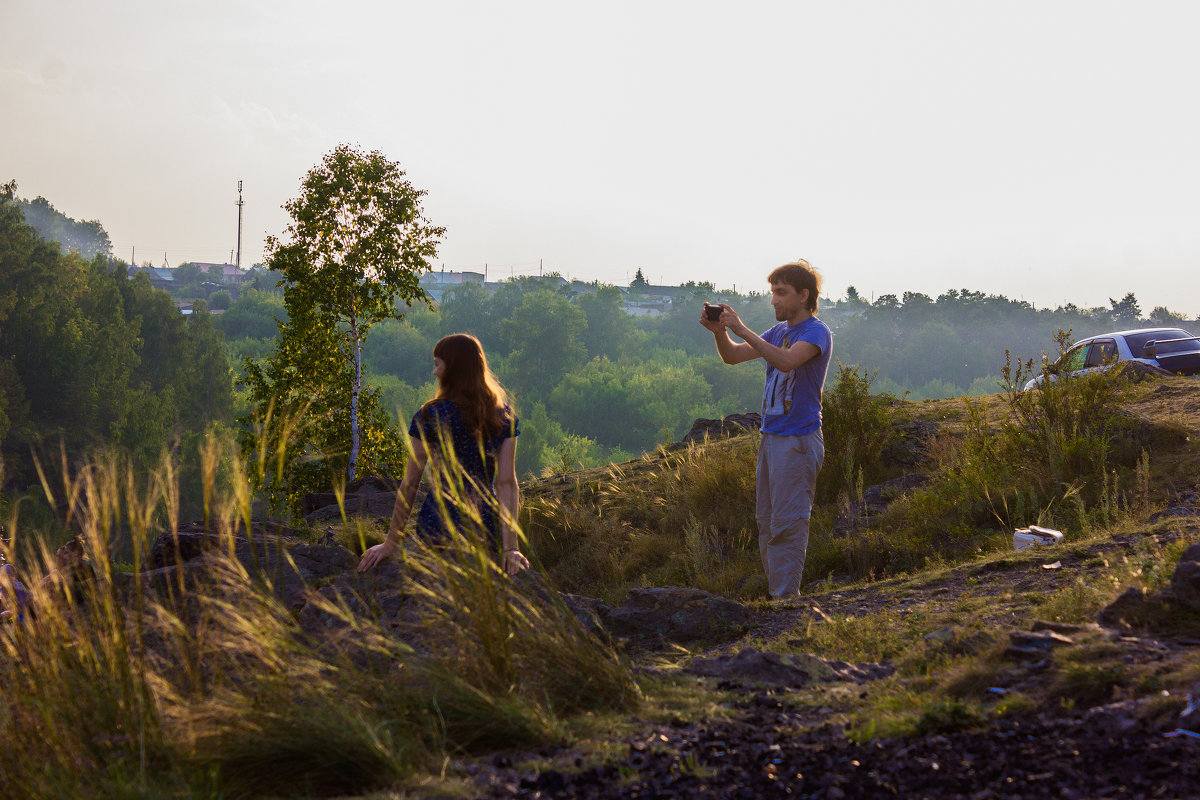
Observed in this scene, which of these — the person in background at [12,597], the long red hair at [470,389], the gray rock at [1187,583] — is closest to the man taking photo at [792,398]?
the long red hair at [470,389]

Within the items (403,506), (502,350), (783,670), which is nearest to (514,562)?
(403,506)

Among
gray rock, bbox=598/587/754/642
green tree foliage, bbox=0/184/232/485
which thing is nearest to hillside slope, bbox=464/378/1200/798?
gray rock, bbox=598/587/754/642

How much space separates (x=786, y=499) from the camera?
523 centimetres

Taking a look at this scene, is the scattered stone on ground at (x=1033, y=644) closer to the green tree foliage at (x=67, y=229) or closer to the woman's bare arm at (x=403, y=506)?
the woman's bare arm at (x=403, y=506)

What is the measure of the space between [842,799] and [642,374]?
7722cm

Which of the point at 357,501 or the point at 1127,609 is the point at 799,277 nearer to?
the point at 1127,609

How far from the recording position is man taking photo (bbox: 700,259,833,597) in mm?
5133

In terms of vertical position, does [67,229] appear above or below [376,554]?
above

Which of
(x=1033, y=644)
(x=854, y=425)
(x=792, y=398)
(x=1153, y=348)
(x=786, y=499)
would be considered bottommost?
(x=1033, y=644)

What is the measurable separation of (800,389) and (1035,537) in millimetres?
1853

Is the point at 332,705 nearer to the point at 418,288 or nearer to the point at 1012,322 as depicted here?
the point at 418,288

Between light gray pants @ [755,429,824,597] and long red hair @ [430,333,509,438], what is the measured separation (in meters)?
1.99

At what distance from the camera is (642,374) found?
79375 mm

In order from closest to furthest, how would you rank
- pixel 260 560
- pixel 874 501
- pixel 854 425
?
pixel 260 560 → pixel 874 501 → pixel 854 425
